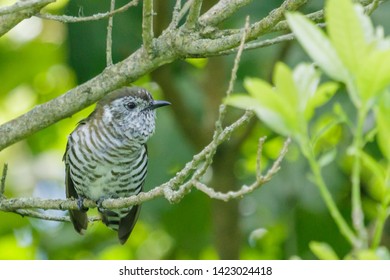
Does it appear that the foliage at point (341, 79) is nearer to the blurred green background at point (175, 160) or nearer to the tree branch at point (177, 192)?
the tree branch at point (177, 192)

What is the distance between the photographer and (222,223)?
5.77 m

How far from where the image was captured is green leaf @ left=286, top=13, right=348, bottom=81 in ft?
4.45

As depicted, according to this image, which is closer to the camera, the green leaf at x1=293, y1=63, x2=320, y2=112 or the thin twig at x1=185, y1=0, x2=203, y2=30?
the green leaf at x1=293, y1=63, x2=320, y2=112

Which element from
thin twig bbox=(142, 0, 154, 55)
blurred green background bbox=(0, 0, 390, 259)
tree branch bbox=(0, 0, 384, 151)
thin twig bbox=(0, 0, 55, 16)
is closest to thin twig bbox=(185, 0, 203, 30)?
tree branch bbox=(0, 0, 384, 151)

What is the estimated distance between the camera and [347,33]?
133 cm

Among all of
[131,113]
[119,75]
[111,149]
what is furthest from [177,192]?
[131,113]

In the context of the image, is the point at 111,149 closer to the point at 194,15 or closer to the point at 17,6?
the point at 194,15

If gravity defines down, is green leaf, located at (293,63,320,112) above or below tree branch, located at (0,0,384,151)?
below

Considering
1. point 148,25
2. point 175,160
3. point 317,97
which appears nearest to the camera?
point 317,97

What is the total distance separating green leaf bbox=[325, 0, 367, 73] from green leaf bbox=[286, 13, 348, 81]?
Result: 0.08 ft

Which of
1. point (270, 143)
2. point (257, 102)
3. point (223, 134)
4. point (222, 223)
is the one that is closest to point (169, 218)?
point (222, 223)

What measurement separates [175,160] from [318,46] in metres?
4.51

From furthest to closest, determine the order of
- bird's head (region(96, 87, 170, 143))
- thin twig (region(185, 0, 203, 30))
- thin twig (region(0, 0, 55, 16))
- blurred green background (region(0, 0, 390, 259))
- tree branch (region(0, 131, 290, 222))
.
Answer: blurred green background (region(0, 0, 390, 259))
bird's head (region(96, 87, 170, 143))
thin twig (region(185, 0, 203, 30))
thin twig (region(0, 0, 55, 16))
tree branch (region(0, 131, 290, 222))

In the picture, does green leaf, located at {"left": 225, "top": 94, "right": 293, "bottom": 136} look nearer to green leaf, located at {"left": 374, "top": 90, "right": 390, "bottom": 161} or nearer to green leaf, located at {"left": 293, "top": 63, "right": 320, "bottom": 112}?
green leaf, located at {"left": 293, "top": 63, "right": 320, "bottom": 112}
